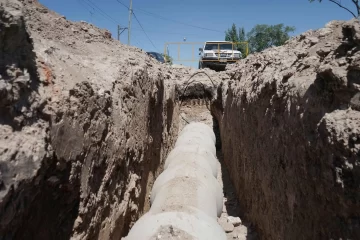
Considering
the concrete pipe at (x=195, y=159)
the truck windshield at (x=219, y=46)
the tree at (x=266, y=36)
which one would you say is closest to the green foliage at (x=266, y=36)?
the tree at (x=266, y=36)

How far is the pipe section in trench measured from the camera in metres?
2.71

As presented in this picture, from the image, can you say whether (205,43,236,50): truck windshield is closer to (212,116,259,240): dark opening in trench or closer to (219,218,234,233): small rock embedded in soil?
(212,116,259,240): dark opening in trench

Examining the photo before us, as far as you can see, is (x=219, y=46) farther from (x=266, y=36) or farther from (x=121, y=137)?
(x=266, y=36)

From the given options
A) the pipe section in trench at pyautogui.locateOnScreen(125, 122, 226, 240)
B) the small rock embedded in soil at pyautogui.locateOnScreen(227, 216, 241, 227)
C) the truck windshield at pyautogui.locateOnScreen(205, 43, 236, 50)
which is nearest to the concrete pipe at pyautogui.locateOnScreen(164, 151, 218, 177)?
the pipe section in trench at pyautogui.locateOnScreen(125, 122, 226, 240)

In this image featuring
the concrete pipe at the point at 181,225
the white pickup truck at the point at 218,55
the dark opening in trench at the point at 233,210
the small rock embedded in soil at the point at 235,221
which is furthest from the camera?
the white pickup truck at the point at 218,55

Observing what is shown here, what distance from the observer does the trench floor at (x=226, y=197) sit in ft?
16.5

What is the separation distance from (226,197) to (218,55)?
11174 millimetres

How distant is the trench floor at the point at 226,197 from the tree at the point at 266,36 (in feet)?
96.8

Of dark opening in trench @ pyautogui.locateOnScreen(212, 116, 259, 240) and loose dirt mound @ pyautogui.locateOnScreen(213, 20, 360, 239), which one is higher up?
loose dirt mound @ pyautogui.locateOnScreen(213, 20, 360, 239)

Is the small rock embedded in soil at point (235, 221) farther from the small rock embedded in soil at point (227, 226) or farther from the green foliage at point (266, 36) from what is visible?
the green foliage at point (266, 36)

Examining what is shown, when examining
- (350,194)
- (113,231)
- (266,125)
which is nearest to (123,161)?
(113,231)

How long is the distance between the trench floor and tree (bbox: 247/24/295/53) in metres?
29.5

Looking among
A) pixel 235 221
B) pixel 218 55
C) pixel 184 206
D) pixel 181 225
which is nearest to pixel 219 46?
pixel 218 55

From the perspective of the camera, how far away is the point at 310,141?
2645 millimetres
